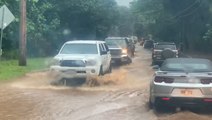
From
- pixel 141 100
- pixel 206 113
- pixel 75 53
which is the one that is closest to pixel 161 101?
pixel 206 113

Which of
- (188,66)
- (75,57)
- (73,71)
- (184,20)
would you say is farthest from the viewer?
(184,20)

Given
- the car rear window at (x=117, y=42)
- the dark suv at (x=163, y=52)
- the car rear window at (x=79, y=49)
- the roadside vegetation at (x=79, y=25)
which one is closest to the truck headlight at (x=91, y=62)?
the car rear window at (x=79, y=49)

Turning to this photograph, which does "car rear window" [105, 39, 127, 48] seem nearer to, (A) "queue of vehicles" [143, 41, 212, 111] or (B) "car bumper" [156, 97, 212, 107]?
(A) "queue of vehicles" [143, 41, 212, 111]

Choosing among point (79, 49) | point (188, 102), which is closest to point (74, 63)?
point (79, 49)

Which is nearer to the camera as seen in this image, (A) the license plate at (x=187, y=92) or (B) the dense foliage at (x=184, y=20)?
(A) the license plate at (x=187, y=92)

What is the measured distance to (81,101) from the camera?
584 inches

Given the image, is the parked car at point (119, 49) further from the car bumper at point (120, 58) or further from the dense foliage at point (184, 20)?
the dense foliage at point (184, 20)

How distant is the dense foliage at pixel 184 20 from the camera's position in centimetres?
5397

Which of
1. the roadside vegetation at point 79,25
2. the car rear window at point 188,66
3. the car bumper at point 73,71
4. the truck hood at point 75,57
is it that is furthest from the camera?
the roadside vegetation at point 79,25

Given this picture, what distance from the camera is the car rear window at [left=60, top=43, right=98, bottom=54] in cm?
2014

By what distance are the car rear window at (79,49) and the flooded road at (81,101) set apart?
1.35 m

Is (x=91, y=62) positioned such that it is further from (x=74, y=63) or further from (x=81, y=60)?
(x=74, y=63)

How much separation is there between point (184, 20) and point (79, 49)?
150 ft

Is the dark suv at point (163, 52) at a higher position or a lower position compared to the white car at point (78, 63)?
lower
